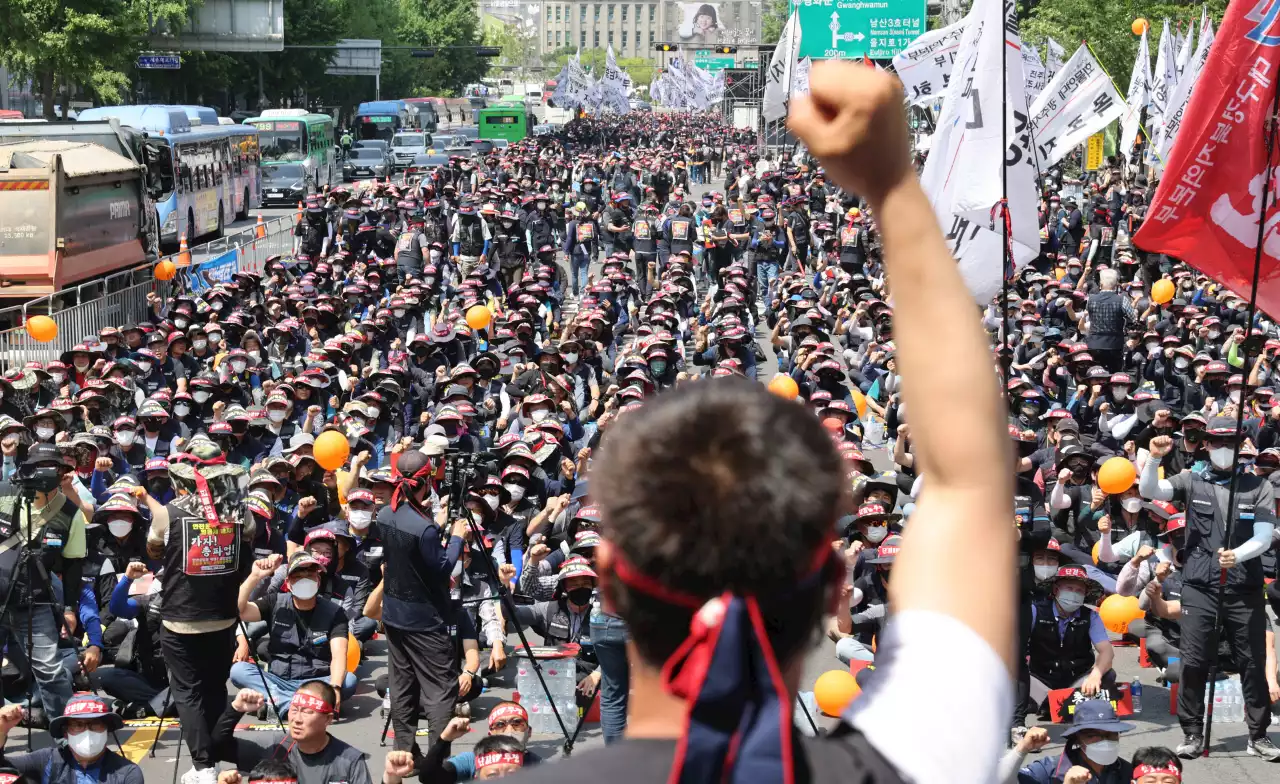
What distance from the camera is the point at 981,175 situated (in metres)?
9.23

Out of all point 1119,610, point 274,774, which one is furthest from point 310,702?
point 1119,610

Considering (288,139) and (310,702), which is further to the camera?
(288,139)

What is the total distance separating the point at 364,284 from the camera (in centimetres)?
2166

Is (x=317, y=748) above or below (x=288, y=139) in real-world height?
below

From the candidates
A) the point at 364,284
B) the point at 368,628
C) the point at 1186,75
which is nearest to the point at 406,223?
the point at 364,284

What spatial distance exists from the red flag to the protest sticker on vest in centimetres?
464

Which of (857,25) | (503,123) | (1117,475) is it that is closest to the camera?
(1117,475)

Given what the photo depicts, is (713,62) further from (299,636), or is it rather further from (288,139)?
(299,636)

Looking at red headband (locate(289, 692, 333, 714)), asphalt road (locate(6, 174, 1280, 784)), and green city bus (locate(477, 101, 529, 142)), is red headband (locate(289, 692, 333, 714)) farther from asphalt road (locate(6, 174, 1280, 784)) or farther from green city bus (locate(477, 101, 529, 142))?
green city bus (locate(477, 101, 529, 142))

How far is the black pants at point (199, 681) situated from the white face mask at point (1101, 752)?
13.5ft

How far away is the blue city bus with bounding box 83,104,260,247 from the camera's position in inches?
1323

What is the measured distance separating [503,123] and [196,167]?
36877 mm

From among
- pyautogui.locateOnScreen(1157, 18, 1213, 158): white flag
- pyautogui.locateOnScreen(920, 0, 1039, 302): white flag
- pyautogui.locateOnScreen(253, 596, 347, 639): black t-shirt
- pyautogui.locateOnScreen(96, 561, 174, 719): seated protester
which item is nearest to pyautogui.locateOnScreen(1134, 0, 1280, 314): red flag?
pyautogui.locateOnScreen(920, 0, 1039, 302): white flag

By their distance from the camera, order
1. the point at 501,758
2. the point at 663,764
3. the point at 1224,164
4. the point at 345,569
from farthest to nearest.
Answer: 1. the point at 345,569
2. the point at 1224,164
3. the point at 501,758
4. the point at 663,764
